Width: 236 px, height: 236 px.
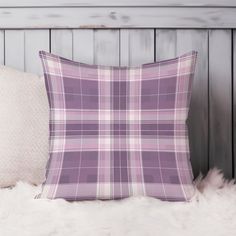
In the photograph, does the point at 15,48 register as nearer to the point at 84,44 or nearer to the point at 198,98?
the point at 84,44

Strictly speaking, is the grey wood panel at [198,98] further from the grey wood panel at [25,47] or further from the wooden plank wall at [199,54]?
the grey wood panel at [25,47]

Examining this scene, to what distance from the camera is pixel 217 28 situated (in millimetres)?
1350

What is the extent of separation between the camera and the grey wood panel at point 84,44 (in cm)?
136

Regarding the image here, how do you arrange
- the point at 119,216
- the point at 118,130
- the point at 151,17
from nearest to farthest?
the point at 119,216 < the point at 118,130 < the point at 151,17

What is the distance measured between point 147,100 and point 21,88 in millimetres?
404

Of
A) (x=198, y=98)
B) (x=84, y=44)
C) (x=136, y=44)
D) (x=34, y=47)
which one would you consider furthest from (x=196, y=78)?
(x=34, y=47)

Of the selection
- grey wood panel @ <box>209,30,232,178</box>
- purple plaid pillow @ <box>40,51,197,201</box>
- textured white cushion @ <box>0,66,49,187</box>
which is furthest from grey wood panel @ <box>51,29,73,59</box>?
grey wood panel @ <box>209,30,232,178</box>

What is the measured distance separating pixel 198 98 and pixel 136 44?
0.31 m

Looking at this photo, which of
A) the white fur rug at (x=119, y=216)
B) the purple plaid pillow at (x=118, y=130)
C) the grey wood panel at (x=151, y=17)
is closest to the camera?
the white fur rug at (x=119, y=216)

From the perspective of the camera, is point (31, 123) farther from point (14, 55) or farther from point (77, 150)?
point (14, 55)

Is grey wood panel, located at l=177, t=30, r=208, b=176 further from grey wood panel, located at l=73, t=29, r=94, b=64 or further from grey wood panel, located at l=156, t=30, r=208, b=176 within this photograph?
grey wood panel, located at l=73, t=29, r=94, b=64

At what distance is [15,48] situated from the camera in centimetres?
137

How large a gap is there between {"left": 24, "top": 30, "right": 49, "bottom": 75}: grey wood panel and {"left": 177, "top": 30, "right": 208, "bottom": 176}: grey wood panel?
1.64ft

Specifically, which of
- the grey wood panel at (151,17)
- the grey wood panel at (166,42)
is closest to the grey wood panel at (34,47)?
the grey wood panel at (151,17)
